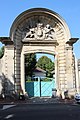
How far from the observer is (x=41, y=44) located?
2527 centimetres

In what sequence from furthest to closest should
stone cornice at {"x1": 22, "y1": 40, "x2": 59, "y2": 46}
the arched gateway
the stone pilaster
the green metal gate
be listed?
the green metal gate
stone cornice at {"x1": 22, "y1": 40, "x2": 59, "y2": 46}
the stone pilaster
the arched gateway

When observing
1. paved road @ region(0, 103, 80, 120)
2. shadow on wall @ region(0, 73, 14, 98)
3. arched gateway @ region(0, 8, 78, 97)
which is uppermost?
arched gateway @ region(0, 8, 78, 97)

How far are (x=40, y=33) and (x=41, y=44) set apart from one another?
1.00 m

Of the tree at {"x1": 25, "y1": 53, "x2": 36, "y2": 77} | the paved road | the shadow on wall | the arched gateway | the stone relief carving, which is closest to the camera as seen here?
the paved road

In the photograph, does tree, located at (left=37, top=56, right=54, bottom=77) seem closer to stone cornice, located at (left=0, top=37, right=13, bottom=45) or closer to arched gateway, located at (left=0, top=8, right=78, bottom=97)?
arched gateway, located at (left=0, top=8, right=78, bottom=97)

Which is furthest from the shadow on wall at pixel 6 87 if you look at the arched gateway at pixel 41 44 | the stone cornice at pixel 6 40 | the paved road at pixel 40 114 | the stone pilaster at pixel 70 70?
the paved road at pixel 40 114

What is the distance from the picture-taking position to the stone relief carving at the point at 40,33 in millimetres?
25406

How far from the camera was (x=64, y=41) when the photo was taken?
25.3m

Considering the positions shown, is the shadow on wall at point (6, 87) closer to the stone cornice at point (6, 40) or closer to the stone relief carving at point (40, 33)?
the stone cornice at point (6, 40)

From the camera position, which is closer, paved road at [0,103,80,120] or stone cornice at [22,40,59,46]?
paved road at [0,103,80,120]

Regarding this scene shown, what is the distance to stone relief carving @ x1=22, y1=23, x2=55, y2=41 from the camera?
2541 centimetres

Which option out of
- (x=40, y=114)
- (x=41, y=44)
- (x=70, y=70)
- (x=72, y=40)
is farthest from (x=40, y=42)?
(x=40, y=114)

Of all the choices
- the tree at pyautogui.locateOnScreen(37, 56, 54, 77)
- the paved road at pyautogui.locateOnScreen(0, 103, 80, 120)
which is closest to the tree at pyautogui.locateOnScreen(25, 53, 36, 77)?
the tree at pyautogui.locateOnScreen(37, 56, 54, 77)

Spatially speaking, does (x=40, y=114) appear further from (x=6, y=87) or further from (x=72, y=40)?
(x=72, y=40)
